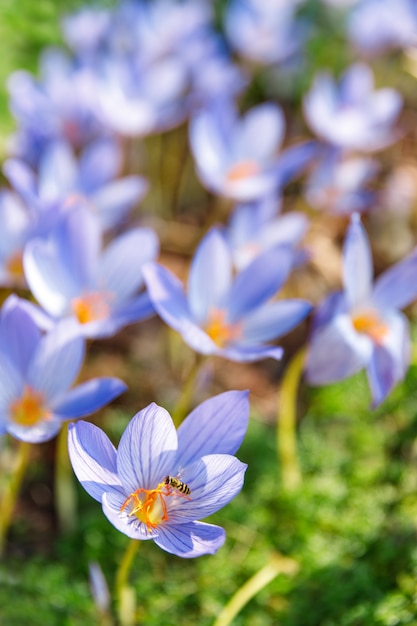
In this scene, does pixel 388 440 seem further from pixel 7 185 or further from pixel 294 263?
pixel 7 185

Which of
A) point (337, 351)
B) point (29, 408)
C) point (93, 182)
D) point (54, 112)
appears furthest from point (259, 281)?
point (54, 112)

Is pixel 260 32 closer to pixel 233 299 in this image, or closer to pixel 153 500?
pixel 233 299

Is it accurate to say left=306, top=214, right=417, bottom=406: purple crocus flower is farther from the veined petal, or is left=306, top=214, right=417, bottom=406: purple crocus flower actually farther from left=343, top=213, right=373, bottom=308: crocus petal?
the veined petal

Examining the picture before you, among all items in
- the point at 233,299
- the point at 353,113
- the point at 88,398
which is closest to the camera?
the point at 88,398

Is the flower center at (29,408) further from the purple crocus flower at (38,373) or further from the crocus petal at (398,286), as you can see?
the crocus petal at (398,286)

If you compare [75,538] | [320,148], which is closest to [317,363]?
[75,538]
